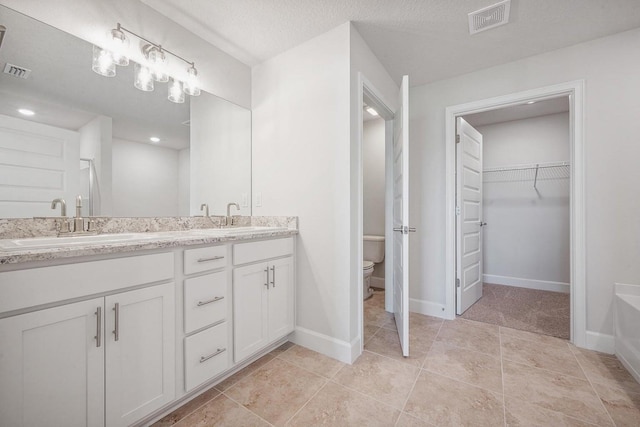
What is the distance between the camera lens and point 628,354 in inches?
66.4

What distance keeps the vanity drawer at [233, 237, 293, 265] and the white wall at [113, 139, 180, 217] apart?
2.30 feet

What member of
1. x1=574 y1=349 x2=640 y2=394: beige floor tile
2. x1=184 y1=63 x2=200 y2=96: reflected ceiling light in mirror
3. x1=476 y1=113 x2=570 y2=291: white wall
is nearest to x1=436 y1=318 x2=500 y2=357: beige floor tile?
x1=574 y1=349 x2=640 y2=394: beige floor tile

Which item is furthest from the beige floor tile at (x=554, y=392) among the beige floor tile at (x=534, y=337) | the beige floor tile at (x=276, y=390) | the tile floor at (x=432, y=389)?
the beige floor tile at (x=276, y=390)

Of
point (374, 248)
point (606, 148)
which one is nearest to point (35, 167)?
point (374, 248)

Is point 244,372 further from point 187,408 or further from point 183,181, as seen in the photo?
point 183,181

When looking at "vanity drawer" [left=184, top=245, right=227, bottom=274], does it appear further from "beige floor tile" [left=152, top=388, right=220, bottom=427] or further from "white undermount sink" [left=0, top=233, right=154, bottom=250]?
"beige floor tile" [left=152, top=388, right=220, bottom=427]

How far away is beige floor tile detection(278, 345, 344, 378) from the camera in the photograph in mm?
1709

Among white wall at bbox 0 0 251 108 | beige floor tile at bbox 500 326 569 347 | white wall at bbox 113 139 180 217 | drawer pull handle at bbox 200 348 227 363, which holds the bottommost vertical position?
beige floor tile at bbox 500 326 569 347

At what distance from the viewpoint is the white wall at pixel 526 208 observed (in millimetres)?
3406

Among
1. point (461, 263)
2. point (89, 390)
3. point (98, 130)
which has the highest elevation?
point (98, 130)

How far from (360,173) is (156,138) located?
1490 mm

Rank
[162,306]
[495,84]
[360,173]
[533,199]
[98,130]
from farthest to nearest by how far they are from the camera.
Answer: [533,199] → [495,84] → [360,173] → [98,130] → [162,306]

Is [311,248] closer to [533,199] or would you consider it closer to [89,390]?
[89,390]

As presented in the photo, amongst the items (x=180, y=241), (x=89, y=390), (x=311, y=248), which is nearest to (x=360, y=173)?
(x=311, y=248)
